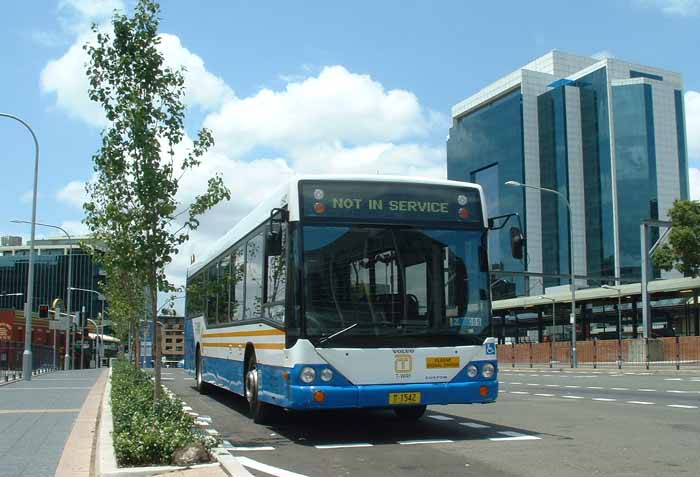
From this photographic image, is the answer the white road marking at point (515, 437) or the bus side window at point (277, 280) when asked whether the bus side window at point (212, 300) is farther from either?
the white road marking at point (515, 437)

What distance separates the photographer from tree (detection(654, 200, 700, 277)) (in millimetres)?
42375

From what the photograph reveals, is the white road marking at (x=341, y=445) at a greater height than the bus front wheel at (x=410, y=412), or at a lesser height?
lesser

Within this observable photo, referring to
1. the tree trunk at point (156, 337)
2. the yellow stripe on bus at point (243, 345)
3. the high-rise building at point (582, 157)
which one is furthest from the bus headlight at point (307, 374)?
the high-rise building at point (582, 157)

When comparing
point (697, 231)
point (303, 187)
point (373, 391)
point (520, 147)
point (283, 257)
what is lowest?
point (373, 391)

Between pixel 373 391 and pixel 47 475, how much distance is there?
12.7 ft

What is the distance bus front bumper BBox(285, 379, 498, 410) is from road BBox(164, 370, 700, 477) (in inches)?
20.9

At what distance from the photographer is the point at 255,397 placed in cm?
1224

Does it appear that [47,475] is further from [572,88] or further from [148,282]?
[572,88]

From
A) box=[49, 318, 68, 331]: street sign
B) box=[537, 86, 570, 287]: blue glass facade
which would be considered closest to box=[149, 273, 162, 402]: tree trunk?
box=[49, 318, 68, 331]: street sign

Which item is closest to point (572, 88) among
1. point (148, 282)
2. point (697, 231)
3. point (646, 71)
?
point (646, 71)

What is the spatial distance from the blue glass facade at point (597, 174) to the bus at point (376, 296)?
9653 centimetres

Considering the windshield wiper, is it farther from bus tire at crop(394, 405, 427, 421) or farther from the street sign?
the street sign

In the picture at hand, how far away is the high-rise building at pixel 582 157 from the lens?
10288 centimetres

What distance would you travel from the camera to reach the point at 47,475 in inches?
324
